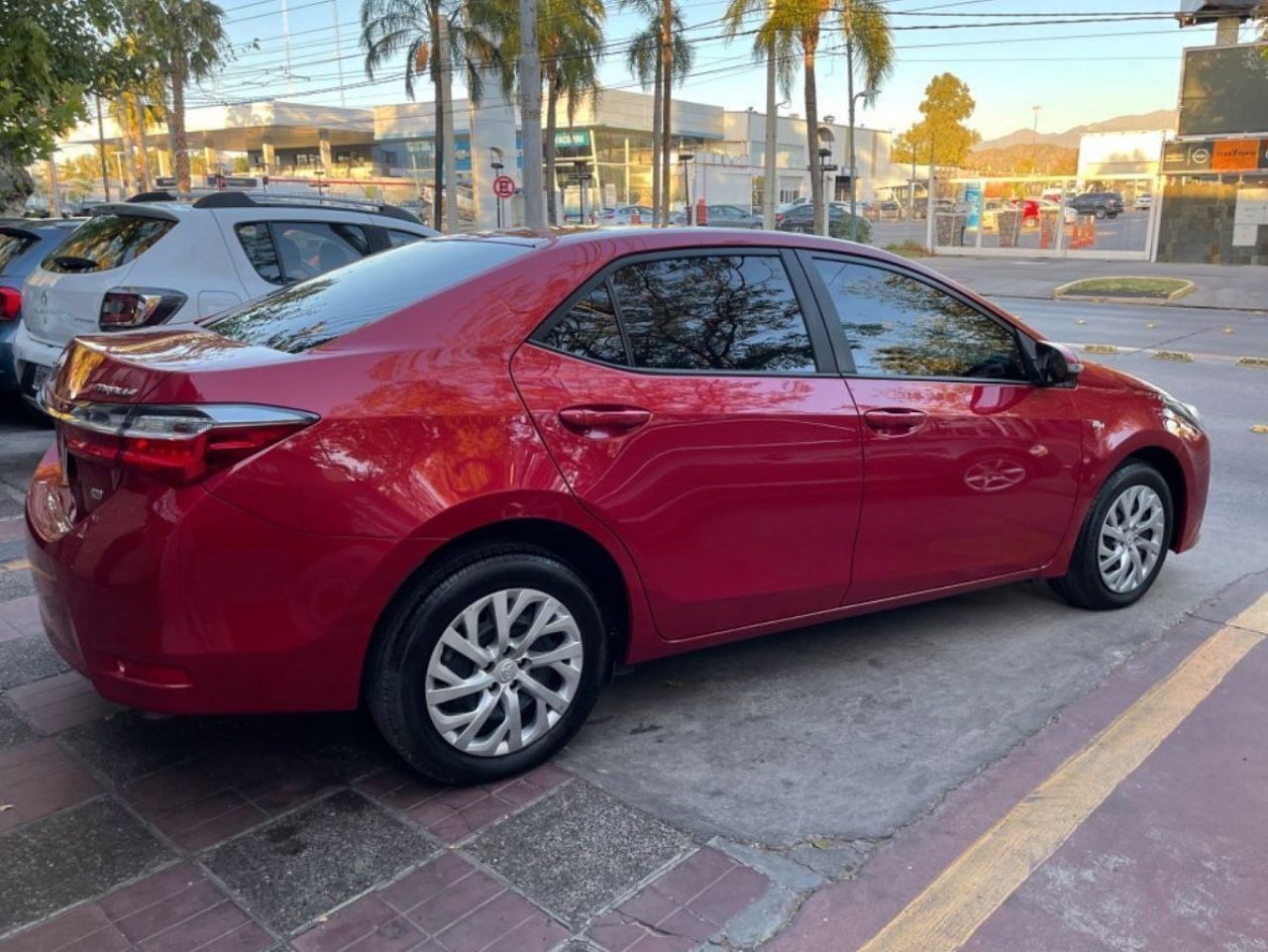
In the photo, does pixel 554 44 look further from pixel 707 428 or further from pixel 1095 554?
pixel 707 428

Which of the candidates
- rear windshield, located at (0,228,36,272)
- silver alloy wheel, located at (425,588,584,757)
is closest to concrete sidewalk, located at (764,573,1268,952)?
silver alloy wheel, located at (425,588,584,757)

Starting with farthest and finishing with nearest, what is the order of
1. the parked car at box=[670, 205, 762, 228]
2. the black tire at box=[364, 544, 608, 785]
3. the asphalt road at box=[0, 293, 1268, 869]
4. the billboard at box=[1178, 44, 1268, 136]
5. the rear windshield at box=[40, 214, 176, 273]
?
1. the parked car at box=[670, 205, 762, 228]
2. the billboard at box=[1178, 44, 1268, 136]
3. the rear windshield at box=[40, 214, 176, 273]
4. the asphalt road at box=[0, 293, 1268, 869]
5. the black tire at box=[364, 544, 608, 785]

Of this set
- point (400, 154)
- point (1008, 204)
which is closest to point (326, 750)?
point (1008, 204)

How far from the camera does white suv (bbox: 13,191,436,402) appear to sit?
6512 millimetres

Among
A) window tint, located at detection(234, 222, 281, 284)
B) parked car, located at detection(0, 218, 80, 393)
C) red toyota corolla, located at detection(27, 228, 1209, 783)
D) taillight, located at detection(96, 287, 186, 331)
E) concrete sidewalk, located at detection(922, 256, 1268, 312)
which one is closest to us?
red toyota corolla, located at detection(27, 228, 1209, 783)

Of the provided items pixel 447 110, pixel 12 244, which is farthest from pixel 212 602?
pixel 447 110

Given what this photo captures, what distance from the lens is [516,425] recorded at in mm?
3002

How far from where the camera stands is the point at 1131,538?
4613mm

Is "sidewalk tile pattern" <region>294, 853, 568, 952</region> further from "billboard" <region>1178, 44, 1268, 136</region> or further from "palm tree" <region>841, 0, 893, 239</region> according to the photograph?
"billboard" <region>1178, 44, 1268, 136</region>

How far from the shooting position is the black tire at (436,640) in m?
2.89

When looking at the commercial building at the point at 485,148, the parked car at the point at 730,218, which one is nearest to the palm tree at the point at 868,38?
the parked car at the point at 730,218

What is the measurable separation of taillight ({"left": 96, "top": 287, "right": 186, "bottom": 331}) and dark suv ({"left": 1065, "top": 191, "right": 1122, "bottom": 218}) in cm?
2920

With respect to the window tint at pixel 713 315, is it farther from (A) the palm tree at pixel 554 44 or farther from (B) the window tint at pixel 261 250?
(A) the palm tree at pixel 554 44

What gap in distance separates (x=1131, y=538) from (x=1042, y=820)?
79.8 inches
